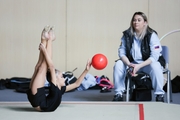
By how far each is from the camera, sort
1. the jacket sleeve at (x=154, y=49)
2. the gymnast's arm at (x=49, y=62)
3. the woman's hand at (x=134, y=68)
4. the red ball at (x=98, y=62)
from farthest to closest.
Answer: the jacket sleeve at (x=154, y=49)
the woman's hand at (x=134, y=68)
the red ball at (x=98, y=62)
the gymnast's arm at (x=49, y=62)

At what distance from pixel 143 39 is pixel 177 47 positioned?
2262mm

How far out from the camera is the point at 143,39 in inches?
167

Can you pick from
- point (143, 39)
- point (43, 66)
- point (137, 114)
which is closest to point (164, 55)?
point (143, 39)

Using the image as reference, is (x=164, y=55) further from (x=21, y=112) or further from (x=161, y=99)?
(x=21, y=112)

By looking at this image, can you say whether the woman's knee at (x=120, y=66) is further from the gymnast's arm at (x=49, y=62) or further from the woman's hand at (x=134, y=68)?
the gymnast's arm at (x=49, y=62)

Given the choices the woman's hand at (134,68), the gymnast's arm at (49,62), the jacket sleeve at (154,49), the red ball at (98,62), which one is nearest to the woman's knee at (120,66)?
the woman's hand at (134,68)

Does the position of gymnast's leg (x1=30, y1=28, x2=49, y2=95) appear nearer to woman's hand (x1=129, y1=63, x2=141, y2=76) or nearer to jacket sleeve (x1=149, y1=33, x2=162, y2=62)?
woman's hand (x1=129, y1=63, x2=141, y2=76)

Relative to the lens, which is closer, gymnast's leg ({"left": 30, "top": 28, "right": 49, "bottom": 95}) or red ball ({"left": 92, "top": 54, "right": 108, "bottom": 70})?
gymnast's leg ({"left": 30, "top": 28, "right": 49, "bottom": 95})

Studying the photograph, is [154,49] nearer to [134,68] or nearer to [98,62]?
[134,68]

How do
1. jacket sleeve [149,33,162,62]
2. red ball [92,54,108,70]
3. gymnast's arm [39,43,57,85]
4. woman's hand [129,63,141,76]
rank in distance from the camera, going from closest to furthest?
1. gymnast's arm [39,43,57,85]
2. red ball [92,54,108,70]
3. woman's hand [129,63,141,76]
4. jacket sleeve [149,33,162,62]

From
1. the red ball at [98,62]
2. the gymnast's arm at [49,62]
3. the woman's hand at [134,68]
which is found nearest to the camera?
the gymnast's arm at [49,62]

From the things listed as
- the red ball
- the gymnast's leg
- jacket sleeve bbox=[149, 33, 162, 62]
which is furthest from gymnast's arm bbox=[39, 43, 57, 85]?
jacket sleeve bbox=[149, 33, 162, 62]

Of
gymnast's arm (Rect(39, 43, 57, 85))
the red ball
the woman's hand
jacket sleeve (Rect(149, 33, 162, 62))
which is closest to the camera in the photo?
gymnast's arm (Rect(39, 43, 57, 85))

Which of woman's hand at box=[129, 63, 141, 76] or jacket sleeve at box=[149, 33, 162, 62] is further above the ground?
jacket sleeve at box=[149, 33, 162, 62]
